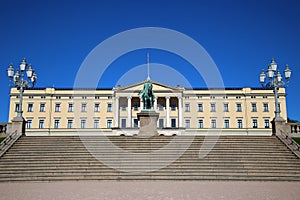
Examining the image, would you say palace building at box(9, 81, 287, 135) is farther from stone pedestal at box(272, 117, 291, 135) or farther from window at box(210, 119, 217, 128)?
stone pedestal at box(272, 117, 291, 135)

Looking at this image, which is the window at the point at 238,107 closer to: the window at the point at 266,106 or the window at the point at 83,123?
the window at the point at 266,106

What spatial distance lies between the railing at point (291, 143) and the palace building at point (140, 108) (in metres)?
52.4

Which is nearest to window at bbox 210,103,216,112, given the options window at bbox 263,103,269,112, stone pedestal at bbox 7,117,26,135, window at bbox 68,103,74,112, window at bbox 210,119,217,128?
window at bbox 210,119,217,128

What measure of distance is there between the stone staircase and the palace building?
177 ft

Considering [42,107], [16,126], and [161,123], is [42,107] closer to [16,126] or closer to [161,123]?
[161,123]

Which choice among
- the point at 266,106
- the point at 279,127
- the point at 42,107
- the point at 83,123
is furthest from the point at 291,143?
the point at 42,107

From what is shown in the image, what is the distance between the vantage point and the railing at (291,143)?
18875mm

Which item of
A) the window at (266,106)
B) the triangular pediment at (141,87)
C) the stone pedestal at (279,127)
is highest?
the triangular pediment at (141,87)

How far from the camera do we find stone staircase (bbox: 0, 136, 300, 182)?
1586 cm

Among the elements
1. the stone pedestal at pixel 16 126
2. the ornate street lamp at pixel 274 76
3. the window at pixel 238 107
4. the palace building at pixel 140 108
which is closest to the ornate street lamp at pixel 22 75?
the stone pedestal at pixel 16 126

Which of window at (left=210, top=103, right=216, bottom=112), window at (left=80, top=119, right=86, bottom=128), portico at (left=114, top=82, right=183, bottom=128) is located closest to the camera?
portico at (left=114, top=82, right=183, bottom=128)

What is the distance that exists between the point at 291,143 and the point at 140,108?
186 feet

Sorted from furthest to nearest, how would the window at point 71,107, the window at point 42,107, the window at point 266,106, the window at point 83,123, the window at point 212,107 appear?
the window at point 212,107 < the window at point 71,107 < the window at point 266,106 < the window at point 83,123 < the window at point 42,107

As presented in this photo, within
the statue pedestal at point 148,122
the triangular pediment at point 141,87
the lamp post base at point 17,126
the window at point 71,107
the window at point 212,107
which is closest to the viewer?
the lamp post base at point 17,126
